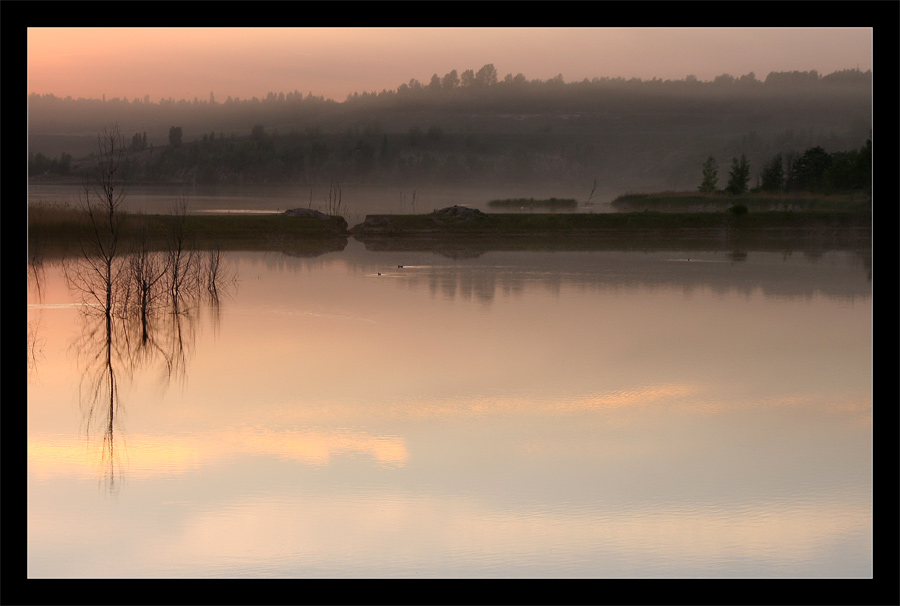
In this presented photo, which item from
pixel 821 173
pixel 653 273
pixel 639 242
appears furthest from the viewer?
pixel 821 173

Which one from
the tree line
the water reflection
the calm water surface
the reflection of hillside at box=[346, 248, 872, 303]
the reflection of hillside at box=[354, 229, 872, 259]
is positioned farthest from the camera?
the tree line

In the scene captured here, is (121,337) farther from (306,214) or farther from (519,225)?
(519,225)

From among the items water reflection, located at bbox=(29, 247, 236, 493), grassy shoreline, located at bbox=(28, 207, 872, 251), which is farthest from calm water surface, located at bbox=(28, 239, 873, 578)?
grassy shoreline, located at bbox=(28, 207, 872, 251)

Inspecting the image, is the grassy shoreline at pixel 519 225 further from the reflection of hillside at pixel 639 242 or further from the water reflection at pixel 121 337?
the water reflection at pixel 121 337

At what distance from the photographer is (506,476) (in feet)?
28.2

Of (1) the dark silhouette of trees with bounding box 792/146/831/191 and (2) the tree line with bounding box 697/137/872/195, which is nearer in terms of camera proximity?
(2) the tree line with bounding box 697/137/872/195

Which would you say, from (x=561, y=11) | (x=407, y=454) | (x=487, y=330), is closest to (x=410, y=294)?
(x=487, y=330)

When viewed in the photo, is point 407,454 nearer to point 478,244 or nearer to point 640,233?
point 478,244

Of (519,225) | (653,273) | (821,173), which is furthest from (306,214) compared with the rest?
(821,173)

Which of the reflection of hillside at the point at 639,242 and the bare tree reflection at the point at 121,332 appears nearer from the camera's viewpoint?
the bare tree reflection at the point at 121,332

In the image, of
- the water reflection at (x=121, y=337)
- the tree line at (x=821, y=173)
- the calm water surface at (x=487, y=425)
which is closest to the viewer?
the calm water surface at (x=487, y=425)

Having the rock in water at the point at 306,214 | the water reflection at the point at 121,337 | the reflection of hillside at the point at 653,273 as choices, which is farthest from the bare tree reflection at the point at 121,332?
the rock in water at the point at 306,214

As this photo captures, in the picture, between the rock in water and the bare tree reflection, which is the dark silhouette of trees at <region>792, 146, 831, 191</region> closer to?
the rock in water

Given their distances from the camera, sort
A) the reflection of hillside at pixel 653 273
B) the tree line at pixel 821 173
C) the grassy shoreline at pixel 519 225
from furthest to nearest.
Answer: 1. the tree line at pixel 821 173
2. the grassy shoreline at pixel 519 225
3. the reflection of hillside at pixel 653 273
